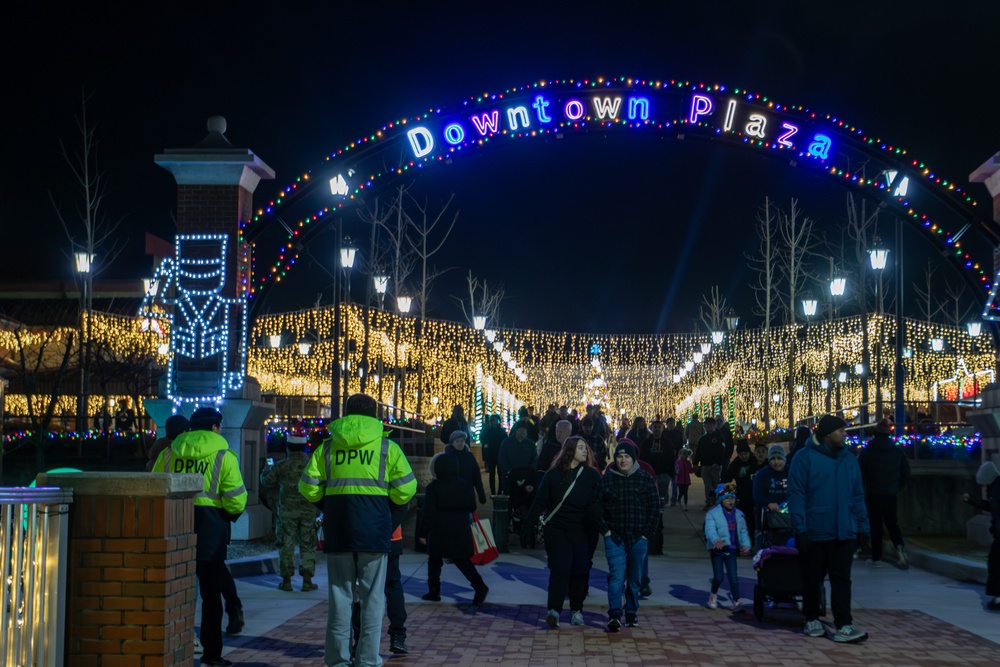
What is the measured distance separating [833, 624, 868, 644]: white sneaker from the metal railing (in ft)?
20.5

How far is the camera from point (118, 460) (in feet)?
86.0

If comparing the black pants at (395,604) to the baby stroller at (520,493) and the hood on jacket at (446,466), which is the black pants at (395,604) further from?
the baby stroller at (520,493)

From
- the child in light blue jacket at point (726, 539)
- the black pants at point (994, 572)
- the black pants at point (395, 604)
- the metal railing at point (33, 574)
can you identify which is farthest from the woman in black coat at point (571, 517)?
the metal railing at point (33, 574)

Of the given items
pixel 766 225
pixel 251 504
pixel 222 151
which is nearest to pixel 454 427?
pixel 251 504

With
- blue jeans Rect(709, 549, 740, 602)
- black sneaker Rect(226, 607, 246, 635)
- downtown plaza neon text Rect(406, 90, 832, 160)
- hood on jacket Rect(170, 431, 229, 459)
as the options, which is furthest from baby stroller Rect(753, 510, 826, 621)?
downtown plaza neon text Rect(406, 90, 832, 160)

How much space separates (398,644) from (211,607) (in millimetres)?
1457

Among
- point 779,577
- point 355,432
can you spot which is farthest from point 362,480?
point 779,577

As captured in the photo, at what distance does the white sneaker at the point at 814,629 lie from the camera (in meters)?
10.1

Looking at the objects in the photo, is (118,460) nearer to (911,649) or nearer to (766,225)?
(911,649)

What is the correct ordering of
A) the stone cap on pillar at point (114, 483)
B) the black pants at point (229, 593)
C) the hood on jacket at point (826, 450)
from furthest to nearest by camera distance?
1. the hood on jacket at point (826, 450)
2. the black pants at point (229, 593)
3. the stone cap on pillar at point (114, 483)

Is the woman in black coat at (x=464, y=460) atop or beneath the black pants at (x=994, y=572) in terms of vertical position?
atop

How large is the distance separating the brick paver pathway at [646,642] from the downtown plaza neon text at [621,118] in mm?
8580

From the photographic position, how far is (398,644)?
30.5 feet

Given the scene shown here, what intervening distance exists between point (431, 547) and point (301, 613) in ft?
4.69
